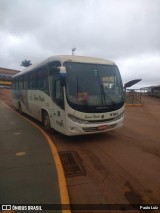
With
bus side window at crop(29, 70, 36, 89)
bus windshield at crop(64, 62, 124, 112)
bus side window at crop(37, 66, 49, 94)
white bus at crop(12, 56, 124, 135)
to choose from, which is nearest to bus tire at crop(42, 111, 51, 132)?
white bus at crop(12, 56, 124, 135)

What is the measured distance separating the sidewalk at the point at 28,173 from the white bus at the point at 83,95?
4.15ft

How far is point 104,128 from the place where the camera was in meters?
7.94

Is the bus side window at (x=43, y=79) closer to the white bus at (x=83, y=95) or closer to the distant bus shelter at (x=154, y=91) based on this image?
the white bus at (x=83, y=95)

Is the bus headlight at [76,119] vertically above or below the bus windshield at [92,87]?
below

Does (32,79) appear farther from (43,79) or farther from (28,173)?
(28,173)

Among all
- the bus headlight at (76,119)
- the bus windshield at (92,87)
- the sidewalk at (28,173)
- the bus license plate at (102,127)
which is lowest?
the sidewalk at (28,173)

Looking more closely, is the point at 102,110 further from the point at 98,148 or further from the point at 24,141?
the point at 24,141

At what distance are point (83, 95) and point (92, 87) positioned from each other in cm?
49

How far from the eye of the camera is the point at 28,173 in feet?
17.0

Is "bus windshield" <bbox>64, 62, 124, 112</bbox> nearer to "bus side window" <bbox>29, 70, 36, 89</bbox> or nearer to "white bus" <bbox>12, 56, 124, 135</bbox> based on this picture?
"white bus" <bbox>12, 56, 124, 135</bbox>

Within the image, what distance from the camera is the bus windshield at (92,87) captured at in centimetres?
751

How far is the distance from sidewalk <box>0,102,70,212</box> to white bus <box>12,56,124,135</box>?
1265mm

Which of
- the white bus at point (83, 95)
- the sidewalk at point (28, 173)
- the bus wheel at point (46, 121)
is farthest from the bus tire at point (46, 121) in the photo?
the sidewalk at point (28, 173)

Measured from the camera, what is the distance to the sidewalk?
13.4 feet
